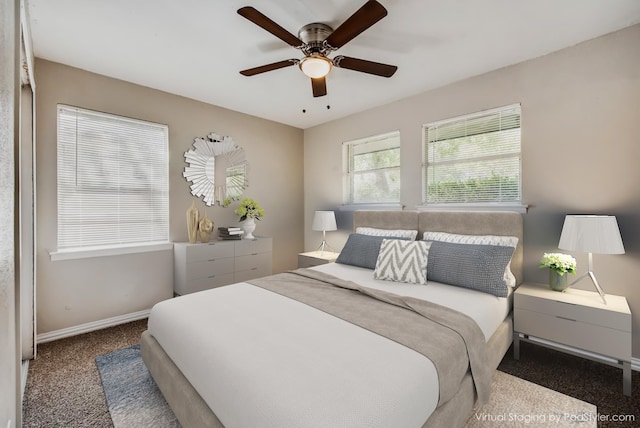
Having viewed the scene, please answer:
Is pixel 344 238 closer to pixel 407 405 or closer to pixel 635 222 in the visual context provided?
pixel 635 222

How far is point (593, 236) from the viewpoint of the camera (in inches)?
81.3

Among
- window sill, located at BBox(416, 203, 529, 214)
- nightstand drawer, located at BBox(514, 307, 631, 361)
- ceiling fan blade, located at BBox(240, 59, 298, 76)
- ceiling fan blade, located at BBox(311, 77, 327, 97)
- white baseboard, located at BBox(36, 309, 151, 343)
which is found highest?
ceiling fan blade, located at BBox(240, 59, 298, 76)

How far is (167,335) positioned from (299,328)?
0.83 meters

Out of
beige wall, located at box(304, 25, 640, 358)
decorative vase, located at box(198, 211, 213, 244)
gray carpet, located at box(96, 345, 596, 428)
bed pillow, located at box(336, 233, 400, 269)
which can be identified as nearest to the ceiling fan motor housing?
beige wall, located at box(304, 25, 640, 358)

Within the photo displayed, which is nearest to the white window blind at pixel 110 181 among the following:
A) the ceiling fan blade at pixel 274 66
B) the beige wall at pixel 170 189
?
the beige wall at pixel 170 189

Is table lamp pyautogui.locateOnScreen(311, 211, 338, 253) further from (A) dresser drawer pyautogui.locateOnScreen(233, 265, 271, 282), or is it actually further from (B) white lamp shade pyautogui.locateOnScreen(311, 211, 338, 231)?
(A) dresser drawer pyautogui.locateOnScreen(233, 265, 271, 282)

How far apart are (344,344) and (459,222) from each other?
81.5 inches

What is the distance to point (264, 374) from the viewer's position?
1182 millimetres

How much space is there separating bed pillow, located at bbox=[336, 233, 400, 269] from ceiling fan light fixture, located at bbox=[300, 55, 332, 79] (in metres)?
1.69

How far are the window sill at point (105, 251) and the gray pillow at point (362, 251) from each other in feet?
6.81

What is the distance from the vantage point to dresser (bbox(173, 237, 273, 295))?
3.26m

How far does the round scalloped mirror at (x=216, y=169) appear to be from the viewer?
11.9ft

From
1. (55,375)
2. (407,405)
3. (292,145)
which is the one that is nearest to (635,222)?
(407,405)

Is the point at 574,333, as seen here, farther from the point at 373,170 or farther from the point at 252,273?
the point at 252,273
